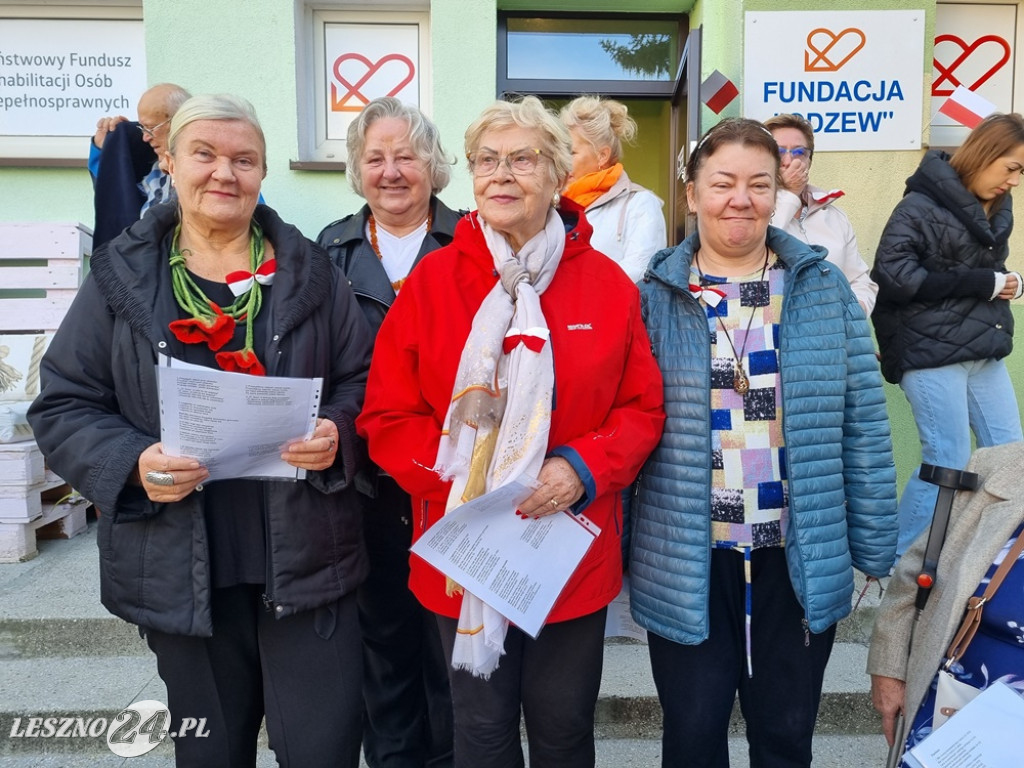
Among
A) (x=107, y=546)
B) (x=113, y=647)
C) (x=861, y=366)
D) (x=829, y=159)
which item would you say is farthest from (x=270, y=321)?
(x=829, y=159)

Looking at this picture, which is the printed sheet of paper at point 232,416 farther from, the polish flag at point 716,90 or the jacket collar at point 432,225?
the polish flag at point 716,90

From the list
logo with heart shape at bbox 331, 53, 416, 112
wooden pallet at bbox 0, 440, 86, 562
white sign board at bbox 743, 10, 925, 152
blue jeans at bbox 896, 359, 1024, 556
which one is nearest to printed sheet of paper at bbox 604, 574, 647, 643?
blue jeans at bbox 896, 359, 1024, 556

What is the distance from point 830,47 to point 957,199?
1.51 meters

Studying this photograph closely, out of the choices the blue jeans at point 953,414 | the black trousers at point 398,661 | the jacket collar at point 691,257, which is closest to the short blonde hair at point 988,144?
the blue jeans at point 953,414

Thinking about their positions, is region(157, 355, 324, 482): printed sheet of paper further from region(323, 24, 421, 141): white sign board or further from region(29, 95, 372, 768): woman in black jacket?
region(323, 24, 421, 141): white sign board

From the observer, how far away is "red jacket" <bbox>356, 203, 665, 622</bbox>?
1.83 meters

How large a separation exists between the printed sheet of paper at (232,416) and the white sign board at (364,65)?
367 cm

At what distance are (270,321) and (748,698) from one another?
163cm

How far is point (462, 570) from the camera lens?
180 centimetres

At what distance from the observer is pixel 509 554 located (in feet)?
6.00

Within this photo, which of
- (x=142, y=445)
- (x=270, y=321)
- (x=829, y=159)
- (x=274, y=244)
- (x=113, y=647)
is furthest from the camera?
(x=829, y=159)

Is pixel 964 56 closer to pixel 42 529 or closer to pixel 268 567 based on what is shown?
pixel 268 567

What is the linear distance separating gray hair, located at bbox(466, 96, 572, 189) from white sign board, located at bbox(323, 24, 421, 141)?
10.7ft

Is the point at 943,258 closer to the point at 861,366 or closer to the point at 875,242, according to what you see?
the point at 875,242
